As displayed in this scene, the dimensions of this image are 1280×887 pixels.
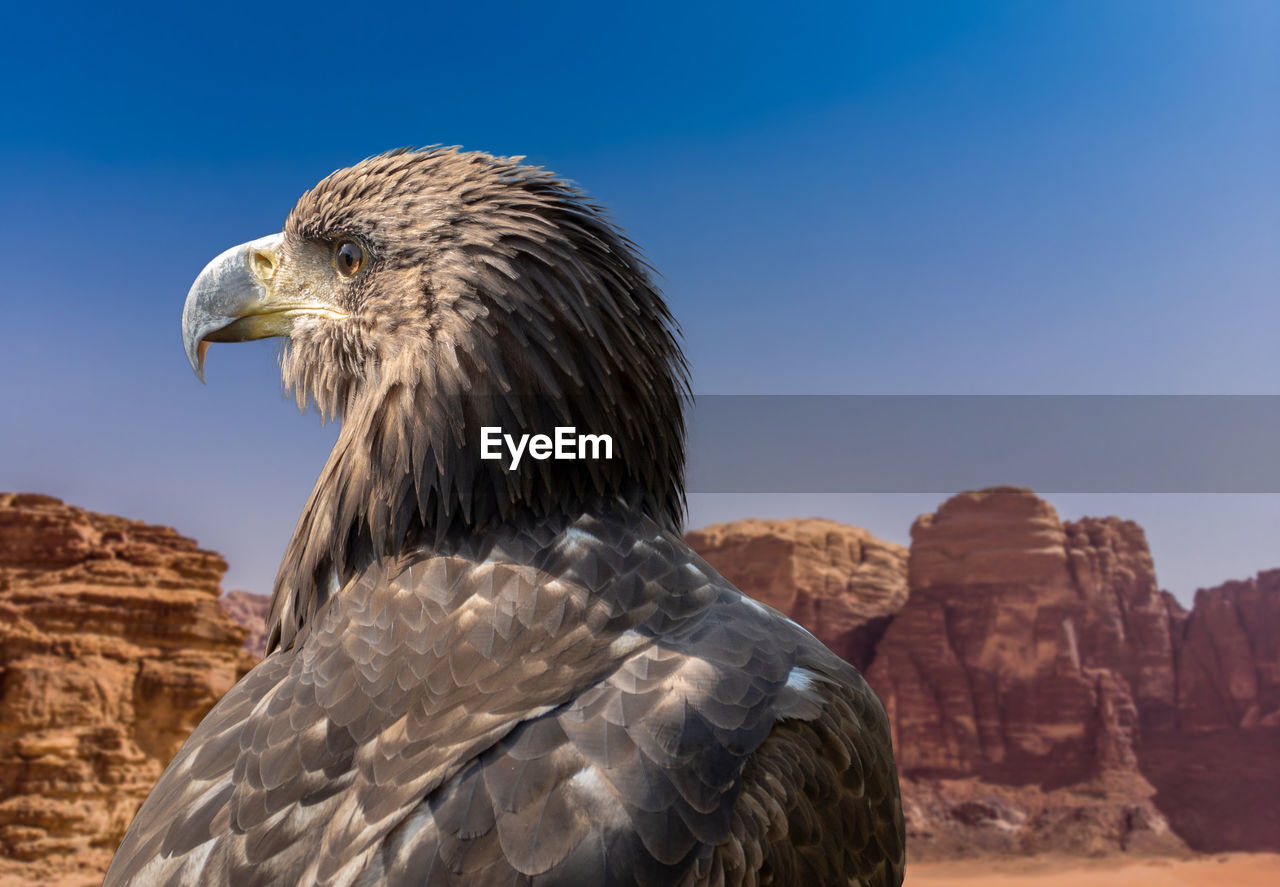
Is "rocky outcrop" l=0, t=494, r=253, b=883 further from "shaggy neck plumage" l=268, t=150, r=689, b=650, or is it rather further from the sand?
the sand

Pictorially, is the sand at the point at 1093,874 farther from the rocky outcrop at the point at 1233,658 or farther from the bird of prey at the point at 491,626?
the bird of prey at the point at 491,626

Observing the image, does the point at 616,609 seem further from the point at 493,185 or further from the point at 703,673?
the point at 493,185

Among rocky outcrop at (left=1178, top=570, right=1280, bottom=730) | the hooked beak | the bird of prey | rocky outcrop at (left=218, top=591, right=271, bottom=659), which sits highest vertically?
the hooked beak

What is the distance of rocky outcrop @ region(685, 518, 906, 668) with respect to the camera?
5500cm

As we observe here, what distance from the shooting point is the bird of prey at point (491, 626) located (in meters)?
1.80

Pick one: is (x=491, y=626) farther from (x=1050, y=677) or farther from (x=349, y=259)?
(x=1050, y=677)

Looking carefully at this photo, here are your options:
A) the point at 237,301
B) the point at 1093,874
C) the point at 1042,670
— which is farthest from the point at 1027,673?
the point at 237,301

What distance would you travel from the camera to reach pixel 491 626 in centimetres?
213

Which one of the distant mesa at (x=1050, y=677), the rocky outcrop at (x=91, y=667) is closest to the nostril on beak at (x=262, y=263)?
the rocky outcrop at (x=91, y=667)

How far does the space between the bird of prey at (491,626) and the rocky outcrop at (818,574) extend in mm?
51626

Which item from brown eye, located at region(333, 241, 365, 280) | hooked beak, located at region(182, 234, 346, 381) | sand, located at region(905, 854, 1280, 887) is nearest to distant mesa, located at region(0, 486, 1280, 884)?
sand, located at region(905, 854, 1280, 887)

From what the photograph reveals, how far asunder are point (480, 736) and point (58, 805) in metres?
28.7

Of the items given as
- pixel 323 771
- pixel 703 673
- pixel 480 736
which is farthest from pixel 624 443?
pixel 323 771

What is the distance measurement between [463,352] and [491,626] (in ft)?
2.32
